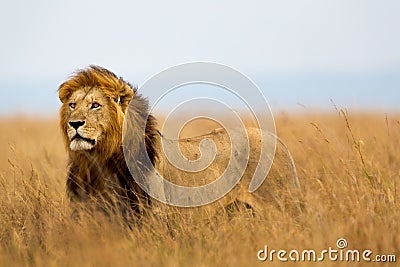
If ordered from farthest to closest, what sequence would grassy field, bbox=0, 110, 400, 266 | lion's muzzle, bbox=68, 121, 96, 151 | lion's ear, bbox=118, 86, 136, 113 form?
lion's ear, bbox=118, 86, 136, 113, lion's muzzle, bbox=68, 121, 96, 151, grassy field, bbox=0, 110, 400, 266

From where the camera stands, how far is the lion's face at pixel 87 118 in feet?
18.7

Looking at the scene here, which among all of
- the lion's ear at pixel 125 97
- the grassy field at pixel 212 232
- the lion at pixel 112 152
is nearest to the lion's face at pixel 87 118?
the lion at pixel 112 152

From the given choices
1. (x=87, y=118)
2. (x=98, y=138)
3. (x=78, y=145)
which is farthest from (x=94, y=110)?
(x=78, y=145)

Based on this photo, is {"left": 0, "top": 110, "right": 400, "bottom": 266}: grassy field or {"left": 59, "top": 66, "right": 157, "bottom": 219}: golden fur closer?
{"left": 0, "top": 110, "right": 400, "bottom": 266}: grassy field

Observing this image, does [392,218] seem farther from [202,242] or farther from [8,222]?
[8,222]

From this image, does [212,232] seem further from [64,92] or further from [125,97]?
[64,92]

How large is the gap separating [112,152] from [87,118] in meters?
0.36

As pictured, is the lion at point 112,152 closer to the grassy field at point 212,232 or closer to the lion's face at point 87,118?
the lion's face at point 87,118

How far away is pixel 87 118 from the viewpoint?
5.79 m

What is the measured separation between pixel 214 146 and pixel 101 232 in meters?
1.41

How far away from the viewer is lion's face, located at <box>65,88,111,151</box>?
571cm

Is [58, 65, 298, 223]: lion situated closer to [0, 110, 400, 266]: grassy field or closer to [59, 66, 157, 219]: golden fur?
[59, 66, 157, 219]: golden fur

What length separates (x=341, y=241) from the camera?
5105 millimetres

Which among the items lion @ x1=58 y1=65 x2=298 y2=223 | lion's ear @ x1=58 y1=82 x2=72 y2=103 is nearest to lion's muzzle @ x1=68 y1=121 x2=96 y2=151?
lion @ x1=58 y1=65 x2=298 y2=223
